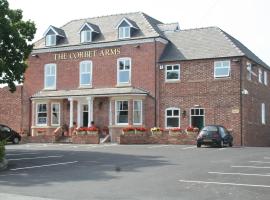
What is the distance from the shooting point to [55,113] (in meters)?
40.9

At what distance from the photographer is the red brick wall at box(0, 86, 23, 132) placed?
43188 millimetres

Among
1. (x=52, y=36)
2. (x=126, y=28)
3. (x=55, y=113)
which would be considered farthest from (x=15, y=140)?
(x=126, y=28)

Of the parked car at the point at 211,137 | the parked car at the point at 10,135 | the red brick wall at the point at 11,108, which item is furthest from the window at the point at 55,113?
the parked car at the point at 211,137

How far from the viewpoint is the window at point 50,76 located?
41.7 metres

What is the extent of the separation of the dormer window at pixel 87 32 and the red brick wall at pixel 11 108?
7.59 metres

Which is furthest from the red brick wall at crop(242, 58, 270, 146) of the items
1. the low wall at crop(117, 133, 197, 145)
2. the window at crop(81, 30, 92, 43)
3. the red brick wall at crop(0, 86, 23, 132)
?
the red brick wall at crop(0, 86, 23, 132)

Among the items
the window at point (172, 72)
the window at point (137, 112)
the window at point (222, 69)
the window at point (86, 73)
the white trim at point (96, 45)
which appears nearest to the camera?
the window at point (222, 69)

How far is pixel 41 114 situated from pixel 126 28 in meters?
10.2

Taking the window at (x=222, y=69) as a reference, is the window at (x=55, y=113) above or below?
below

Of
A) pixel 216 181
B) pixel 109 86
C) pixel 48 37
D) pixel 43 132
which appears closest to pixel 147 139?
pixel 109 86

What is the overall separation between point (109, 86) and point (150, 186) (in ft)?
87.1

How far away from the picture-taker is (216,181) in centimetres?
1346

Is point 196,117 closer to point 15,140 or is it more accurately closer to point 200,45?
point 200,45

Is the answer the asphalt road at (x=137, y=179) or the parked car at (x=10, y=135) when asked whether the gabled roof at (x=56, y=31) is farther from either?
the asphalt road at (x=137, y=179)
